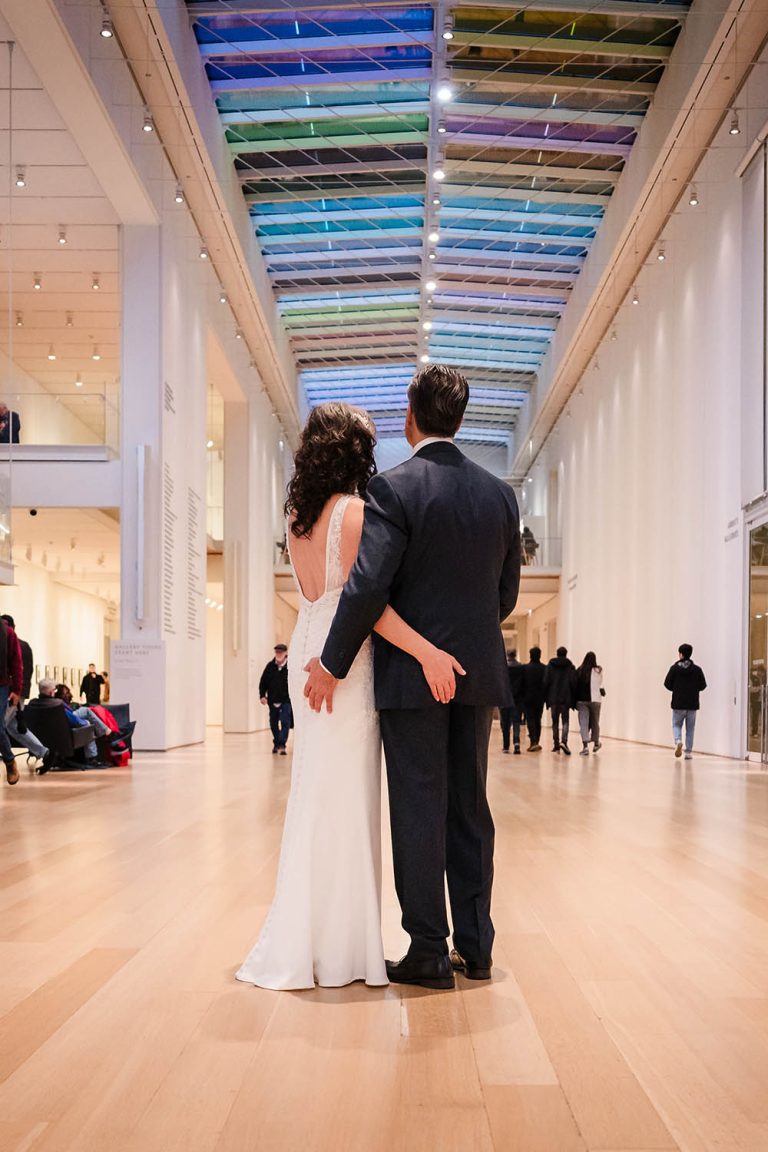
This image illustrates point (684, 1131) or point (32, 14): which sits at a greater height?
point (32, 14)

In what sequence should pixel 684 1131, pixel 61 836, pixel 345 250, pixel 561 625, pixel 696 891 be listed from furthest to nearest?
1. pixel 561 625
2. pixel 345 250
3. pixel 61 836
4. pixel 696 891
5. pixel 684 1131

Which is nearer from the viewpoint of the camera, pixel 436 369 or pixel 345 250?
pixel 436 369

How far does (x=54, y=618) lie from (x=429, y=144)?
15.3 meters

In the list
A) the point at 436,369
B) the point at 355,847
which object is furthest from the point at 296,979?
the point at 436,369

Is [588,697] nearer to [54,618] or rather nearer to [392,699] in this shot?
[54,618]

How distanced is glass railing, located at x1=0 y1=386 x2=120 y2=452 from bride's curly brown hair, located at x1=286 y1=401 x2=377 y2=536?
582 inches

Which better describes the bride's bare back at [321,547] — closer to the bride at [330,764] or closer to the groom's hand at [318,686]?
the bride at [330,764]

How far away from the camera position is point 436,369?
3.96 metres

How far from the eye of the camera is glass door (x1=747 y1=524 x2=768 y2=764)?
15812mm

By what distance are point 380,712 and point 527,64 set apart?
671 inches

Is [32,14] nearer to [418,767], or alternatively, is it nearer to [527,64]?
[527,64]

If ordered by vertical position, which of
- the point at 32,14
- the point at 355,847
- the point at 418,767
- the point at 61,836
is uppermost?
the point at 32,14

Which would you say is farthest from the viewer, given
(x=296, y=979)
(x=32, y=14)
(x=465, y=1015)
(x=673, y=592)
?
(x=673, y=592)

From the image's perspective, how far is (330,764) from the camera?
372 cm
